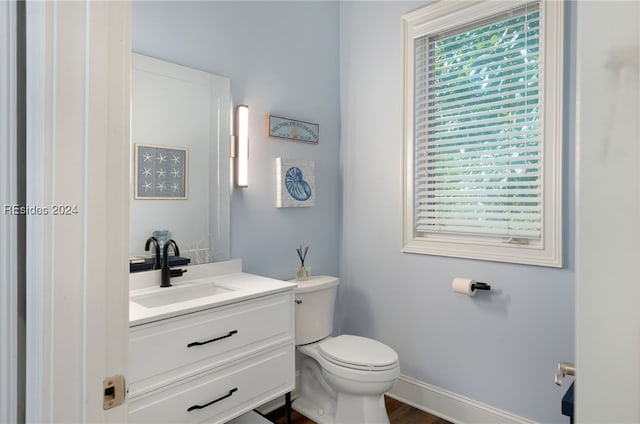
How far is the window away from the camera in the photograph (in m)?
1.90

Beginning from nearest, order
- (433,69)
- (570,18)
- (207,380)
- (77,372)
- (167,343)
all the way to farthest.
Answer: (77,372) → (167,343) → (207,380) → (570,18) → (433,69)

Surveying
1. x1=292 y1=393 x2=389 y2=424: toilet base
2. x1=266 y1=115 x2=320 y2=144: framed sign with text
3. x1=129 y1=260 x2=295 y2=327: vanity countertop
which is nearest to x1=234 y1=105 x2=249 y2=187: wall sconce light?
x1=266 y1=115 x2=320 y2=144: framed sign with text

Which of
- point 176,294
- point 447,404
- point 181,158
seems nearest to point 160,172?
point 181,158

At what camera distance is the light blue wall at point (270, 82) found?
6.36 ft

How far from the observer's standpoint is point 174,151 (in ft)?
6.26

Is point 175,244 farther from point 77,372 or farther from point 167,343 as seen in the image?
point 77,372

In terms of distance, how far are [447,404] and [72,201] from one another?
7.54 ft

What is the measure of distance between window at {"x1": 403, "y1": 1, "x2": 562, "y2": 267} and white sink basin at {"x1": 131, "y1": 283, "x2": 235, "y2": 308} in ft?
3.88

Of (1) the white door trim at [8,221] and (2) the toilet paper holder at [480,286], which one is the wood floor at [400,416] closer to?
(2) the toilet paper holder at [480,286]

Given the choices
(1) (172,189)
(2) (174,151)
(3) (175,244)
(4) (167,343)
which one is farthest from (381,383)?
(2) (174,151)

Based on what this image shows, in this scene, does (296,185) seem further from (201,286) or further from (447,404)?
(447,404)

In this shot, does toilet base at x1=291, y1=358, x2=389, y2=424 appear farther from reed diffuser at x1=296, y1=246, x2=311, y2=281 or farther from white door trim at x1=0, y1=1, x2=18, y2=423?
white door trim at x1=0, y1=1, x2=18, y2=423

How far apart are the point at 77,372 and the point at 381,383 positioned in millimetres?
1620

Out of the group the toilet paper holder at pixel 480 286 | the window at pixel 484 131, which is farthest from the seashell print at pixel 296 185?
the toilet paper holder at pixel 480 286
